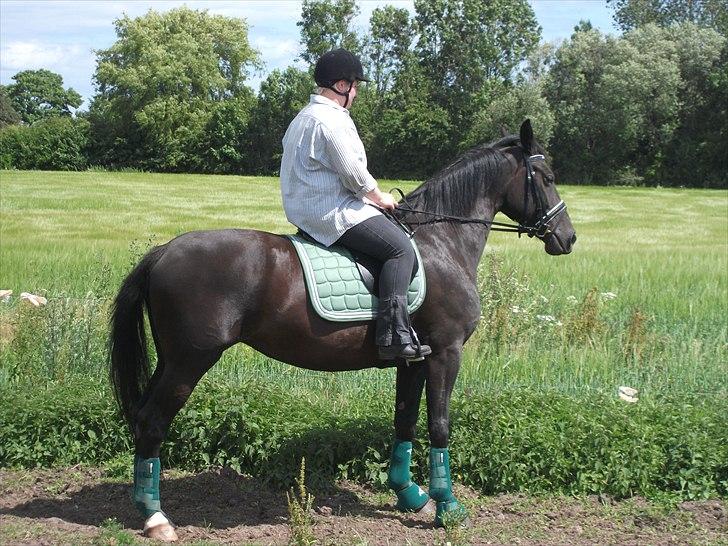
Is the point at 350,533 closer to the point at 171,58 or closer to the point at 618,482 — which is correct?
the point at 618,482

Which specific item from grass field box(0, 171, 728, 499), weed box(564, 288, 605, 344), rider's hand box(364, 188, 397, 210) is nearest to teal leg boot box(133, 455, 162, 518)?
grass field box(0, 171, 728, 499)

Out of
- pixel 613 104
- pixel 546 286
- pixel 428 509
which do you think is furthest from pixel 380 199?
pixel 613 104

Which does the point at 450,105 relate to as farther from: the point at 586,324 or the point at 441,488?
the point at 441,488

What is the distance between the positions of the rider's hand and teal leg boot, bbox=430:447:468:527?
60.6 inches

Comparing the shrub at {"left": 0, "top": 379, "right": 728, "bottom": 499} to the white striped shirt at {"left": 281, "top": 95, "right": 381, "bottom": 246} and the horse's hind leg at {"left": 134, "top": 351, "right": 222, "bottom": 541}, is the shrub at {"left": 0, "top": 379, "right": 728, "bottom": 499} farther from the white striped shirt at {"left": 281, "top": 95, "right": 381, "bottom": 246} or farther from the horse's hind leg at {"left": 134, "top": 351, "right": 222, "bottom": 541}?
the white striped shirt at {"left": 281, "top": 95, "right": 381, "bottom": 246}

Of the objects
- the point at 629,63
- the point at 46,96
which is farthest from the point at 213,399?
the point at 46,96

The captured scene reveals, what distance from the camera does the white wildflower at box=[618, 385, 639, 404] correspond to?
22.4 feet

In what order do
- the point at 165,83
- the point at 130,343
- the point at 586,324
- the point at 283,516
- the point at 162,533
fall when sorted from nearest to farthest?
the point at 162,533 → the point at 130,343 → the point at 283,516 → the point at 586,324 → the point at 165,83

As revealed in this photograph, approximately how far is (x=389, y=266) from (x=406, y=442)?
132cm

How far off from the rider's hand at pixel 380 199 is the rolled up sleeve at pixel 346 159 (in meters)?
0.12

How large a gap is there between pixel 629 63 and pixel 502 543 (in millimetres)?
45944

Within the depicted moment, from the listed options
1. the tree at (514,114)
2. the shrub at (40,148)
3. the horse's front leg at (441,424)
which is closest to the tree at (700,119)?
the tree at (514,114)

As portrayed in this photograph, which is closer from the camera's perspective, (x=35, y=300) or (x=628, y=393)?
(x=628, y=393)

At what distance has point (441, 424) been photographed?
541 cm
